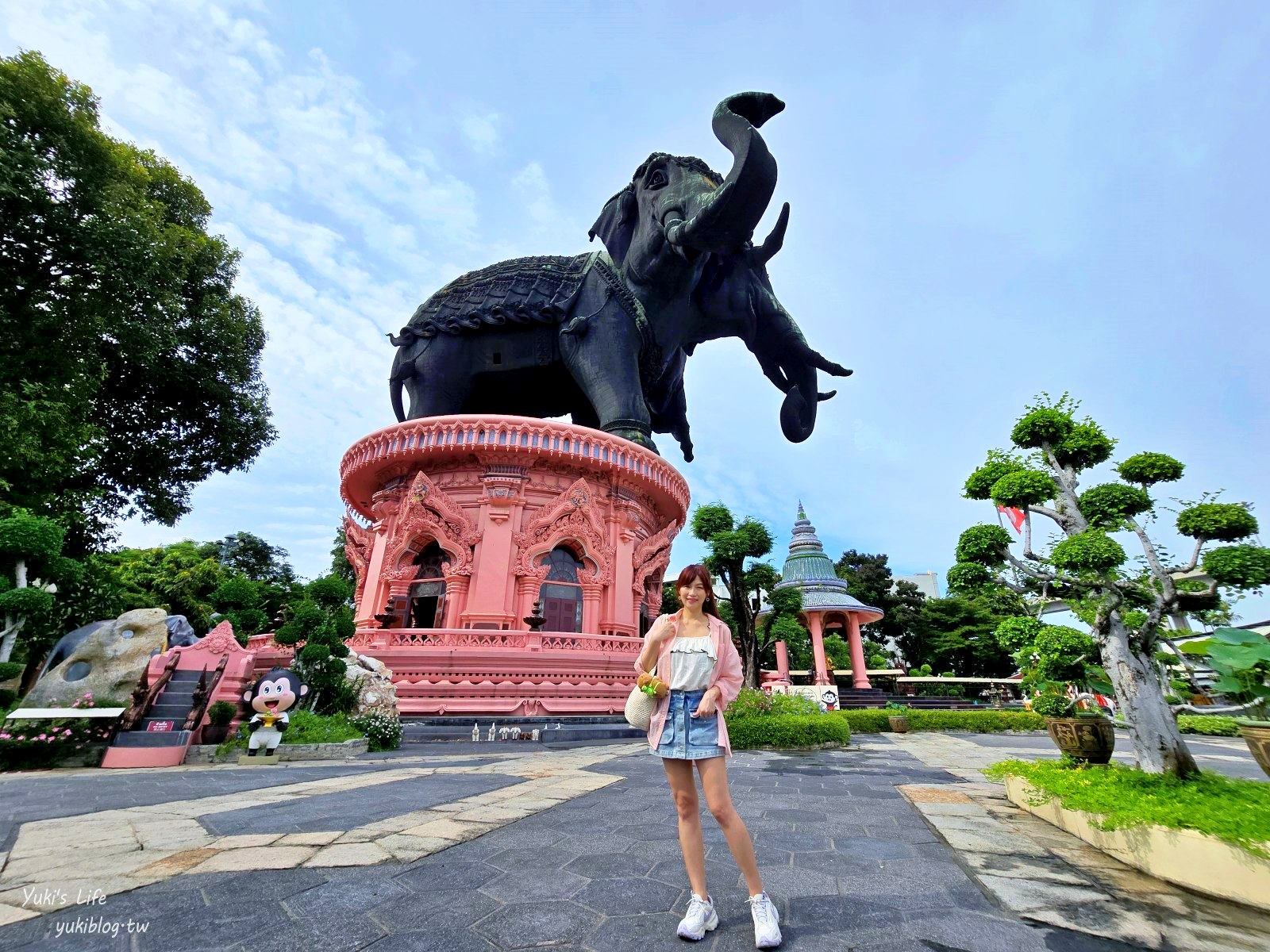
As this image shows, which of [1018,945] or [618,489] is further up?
[618,489]

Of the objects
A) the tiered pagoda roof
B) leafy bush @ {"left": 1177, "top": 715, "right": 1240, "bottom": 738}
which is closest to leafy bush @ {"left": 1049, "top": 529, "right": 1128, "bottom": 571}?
leafy bush @ {"left": 1177, "top": 715, "right": 1240, "bottom": 738}

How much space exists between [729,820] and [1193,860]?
2.69 meters

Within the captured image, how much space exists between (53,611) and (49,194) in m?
10.4

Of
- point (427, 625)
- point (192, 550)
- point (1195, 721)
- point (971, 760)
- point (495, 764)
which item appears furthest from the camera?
point (192, 550)

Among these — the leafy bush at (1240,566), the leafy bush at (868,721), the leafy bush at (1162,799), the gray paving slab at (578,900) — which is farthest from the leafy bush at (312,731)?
the leafy bush at (868,721)

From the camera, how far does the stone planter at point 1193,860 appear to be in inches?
112

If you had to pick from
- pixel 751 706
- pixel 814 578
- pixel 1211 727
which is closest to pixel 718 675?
pixel 751 706

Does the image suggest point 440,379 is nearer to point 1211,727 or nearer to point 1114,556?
point 1114,556

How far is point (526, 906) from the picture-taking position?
8.27 ft

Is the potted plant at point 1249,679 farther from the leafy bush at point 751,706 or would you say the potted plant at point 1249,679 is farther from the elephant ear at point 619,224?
the elephant ear at point 619,224

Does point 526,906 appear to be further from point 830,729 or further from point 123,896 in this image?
point 830,729

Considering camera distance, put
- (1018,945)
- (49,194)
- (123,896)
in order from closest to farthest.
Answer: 1. (1018,945)
2. (123,896)
3. (49,194)

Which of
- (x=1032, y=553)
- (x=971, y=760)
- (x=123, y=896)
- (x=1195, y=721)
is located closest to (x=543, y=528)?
(x=971, y=760)

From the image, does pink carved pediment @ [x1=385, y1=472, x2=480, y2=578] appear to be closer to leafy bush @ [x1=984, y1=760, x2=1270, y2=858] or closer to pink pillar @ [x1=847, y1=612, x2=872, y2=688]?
leafy bush @ [x1=984, y1=760, x2=1270, y2=858]
